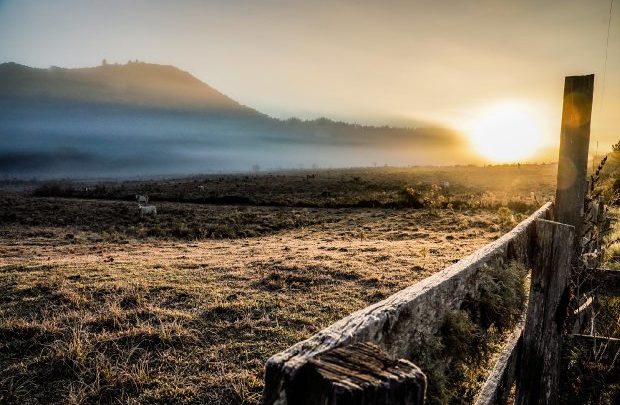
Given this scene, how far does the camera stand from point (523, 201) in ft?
85.9

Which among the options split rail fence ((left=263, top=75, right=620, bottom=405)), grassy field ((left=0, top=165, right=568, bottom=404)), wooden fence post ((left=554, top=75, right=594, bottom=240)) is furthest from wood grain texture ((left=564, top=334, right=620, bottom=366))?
grassy field ((left=0, top=165, right=568, bottom=404))

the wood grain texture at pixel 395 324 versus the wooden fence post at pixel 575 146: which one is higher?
the wooden fence post at pixel 575 146

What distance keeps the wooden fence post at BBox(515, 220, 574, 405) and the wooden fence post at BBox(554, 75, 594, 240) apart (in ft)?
4.60

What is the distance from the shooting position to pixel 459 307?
2.12 meters

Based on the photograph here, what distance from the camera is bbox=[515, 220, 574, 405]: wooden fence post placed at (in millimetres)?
2793

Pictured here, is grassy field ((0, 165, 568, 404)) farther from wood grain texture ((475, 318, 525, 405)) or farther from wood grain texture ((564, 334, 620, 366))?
wood grain texture ((564, 334, 620, 366))

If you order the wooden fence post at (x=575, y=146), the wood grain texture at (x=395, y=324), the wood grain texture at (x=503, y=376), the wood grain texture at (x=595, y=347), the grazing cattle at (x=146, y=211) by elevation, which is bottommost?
the grazing cattle at (x=146, y=211)

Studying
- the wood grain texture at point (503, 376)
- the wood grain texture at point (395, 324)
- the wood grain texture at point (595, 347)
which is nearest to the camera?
the wood grain texture at point (395, 324)

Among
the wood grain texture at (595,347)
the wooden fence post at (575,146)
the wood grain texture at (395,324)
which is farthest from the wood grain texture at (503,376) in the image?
the wooden fence post at (575,146)

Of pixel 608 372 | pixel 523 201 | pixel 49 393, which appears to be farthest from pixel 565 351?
pixel 523 201

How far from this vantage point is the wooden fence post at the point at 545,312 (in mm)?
2793

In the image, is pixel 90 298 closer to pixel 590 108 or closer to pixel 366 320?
pixel 366 320

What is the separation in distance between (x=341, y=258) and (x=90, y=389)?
26.7 feet

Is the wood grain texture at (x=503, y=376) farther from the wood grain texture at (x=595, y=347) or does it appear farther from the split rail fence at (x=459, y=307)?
the wood grain texture at (x=595, y=347)
